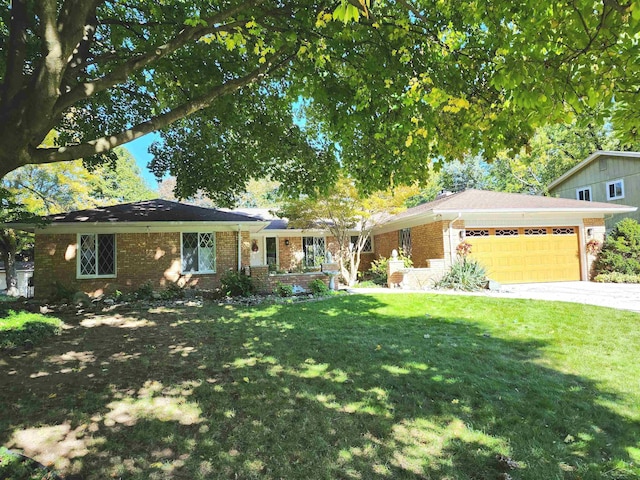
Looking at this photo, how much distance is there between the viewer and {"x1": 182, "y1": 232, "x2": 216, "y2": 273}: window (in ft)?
44.5

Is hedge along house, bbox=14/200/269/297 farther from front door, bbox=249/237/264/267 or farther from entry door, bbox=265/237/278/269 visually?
entry door, bbox=265/237/278/269

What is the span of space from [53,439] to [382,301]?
844 centimetres

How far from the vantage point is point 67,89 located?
4047mm

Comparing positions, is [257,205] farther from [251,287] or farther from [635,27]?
[635,27]

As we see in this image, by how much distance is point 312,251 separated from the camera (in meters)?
20.1

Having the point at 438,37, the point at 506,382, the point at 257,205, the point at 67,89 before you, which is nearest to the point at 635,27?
the point at 438,37

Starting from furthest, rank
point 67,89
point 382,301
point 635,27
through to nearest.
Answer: point 382,301 → point 67,89 → point 635,27

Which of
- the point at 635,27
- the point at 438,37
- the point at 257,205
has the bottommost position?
the point at 635,27

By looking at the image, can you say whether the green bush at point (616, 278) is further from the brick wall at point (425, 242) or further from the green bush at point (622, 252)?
the brick wall at point (425, 242)

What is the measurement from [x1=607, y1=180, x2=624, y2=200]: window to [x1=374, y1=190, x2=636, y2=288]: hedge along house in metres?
5.40

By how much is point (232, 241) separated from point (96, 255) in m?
4.85

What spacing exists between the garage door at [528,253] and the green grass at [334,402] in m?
7.99

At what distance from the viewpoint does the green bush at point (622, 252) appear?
14.5 meters

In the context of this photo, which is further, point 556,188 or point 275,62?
point 556,188
